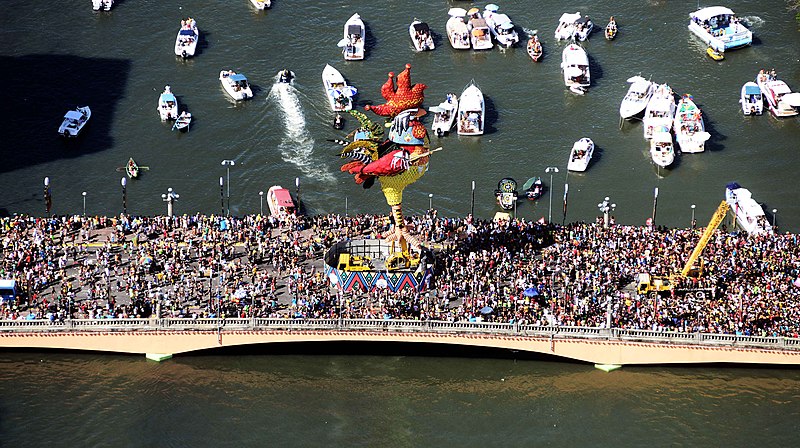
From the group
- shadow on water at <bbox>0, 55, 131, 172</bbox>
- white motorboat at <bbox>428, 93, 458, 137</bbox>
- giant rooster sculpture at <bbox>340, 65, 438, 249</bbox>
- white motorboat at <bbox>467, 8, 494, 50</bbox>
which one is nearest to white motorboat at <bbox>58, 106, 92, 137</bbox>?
shadow on water at <bbox>0, 55, 131, 172</bbox>

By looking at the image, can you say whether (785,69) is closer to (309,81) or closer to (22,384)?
(309,81)

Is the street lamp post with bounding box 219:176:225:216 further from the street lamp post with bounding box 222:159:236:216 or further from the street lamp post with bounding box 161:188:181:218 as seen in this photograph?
the street lamp post with bounding box 161:188:181:218

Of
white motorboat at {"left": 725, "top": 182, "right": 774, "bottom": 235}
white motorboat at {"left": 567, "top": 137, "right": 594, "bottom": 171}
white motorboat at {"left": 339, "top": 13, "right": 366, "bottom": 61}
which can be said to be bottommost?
white motorboat at {"left": 725, "top": 182, "right": 774, "bottom": 235}

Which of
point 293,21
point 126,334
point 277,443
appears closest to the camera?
point 277,443

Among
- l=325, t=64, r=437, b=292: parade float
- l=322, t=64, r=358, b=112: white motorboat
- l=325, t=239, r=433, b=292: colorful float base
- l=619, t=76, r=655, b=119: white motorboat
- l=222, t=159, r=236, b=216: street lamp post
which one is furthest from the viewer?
l=322, t=64, r=358, b=112: white motorboat

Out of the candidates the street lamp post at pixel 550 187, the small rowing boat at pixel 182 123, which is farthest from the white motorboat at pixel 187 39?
the street lamp post at pixel 550 187

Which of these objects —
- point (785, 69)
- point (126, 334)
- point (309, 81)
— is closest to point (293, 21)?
point (309, 81)

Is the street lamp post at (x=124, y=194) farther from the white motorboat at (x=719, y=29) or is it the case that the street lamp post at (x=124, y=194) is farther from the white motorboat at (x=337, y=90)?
the white motorboat at (x=719, y=29)
